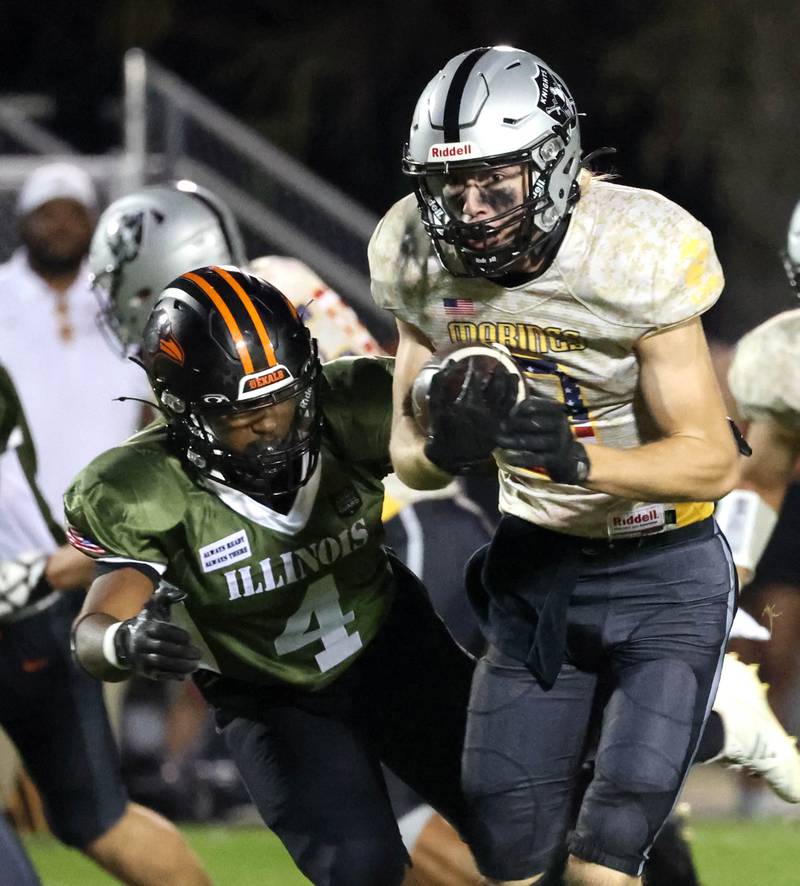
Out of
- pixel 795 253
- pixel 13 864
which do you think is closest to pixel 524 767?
pixel 13 864

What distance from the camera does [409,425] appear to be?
3.40 m

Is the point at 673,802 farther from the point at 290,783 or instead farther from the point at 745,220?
the point at 745,220

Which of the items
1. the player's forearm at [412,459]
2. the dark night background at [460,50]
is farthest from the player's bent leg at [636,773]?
the dark night background at [460,50]

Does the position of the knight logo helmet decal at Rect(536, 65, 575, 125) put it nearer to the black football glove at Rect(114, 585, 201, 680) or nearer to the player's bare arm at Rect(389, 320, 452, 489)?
the player's bare arm at Rect(389, 320, 452, 489)

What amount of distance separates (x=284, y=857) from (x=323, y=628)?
83.9 inches

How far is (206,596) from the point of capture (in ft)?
11.7

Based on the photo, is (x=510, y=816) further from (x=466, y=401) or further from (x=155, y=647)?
(x=466, y=401)

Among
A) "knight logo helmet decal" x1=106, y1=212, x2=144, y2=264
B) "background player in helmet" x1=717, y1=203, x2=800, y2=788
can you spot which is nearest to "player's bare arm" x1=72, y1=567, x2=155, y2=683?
"background player in helmet" x1=717, y1=203, x2=800, y2=788

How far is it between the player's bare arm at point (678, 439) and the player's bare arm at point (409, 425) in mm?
348

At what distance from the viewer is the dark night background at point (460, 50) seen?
7.86m

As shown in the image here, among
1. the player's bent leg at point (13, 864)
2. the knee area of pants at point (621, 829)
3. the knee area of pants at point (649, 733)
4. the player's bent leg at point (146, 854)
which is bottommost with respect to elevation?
the player's bent leg at point (146, 854)

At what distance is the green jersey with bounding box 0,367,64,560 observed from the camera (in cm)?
462

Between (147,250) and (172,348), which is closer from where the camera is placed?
(172,348)

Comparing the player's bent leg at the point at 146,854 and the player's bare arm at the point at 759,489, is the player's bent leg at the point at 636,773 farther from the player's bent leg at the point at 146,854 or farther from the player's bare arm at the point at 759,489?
the player's bent leg at the point at 146,854
